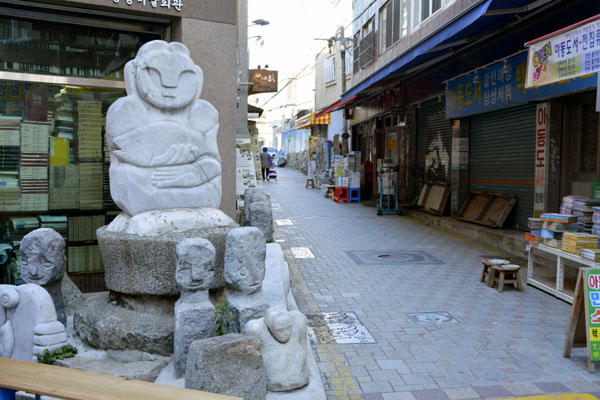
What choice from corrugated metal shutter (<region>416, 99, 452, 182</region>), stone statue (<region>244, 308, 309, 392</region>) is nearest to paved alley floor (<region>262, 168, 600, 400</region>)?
stone statue (<region>244, 308, 309, 392</region>)

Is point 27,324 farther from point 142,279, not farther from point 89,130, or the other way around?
point 89,130

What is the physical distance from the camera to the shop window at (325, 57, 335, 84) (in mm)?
27523

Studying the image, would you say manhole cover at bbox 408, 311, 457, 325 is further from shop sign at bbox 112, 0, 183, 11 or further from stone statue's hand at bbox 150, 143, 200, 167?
shop sign at bbox 112, 0, 183, 11

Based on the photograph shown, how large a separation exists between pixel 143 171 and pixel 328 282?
384 cm

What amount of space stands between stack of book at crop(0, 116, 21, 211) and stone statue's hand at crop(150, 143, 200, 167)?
3.32 meters

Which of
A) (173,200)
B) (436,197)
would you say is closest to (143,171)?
(173,200)

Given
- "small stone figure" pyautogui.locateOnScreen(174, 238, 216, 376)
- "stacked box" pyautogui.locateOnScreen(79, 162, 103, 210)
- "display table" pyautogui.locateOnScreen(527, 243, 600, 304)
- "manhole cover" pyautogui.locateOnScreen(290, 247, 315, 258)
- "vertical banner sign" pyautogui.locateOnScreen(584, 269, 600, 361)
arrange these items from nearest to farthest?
"small stone figure" pyautogui.locateOnScreen(174, 238, 216, 376)
"vertical banner sign" pyautogui.locateOnScreen(584, 269, 600, 361)
"display table" pyautogui.locateOnScreen(527, 243, 600, 304)
"stacked box" pyautogui.locateOnScreen(79, 162, 103, 210)
"manhole cover" pyautogui.locateOnScreen(290, 247, 315, 258)

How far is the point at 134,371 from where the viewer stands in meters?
3.92

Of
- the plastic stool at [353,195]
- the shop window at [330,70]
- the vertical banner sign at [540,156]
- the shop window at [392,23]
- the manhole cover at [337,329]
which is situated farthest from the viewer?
the shop window at [330,70]

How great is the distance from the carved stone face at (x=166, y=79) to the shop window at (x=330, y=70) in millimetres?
23189

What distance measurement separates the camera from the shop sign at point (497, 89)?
829 cm

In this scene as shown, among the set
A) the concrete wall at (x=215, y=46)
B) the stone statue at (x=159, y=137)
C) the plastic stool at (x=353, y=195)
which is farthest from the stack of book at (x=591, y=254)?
the plastic stool at (x=353, y=195)

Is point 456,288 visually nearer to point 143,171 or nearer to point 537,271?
point 537,271

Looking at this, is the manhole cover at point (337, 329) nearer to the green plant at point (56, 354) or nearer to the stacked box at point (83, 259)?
the green plant at point (56, 354)
